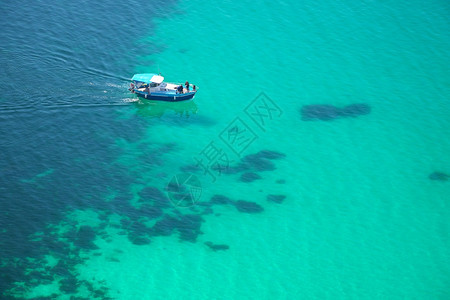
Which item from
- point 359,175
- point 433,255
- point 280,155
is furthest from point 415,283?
point 280,155

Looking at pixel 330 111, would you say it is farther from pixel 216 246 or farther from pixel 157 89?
pixel 216 246

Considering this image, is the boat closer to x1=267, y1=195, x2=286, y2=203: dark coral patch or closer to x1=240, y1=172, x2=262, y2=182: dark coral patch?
x1=240, y1=172, x2=262, y2=182: dark coral patch

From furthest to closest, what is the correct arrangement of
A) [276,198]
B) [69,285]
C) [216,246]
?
[276,198] < [216,246] < [69,285]

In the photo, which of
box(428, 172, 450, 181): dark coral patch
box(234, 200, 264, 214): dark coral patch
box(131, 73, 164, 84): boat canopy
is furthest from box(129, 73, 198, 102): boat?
box(428, 172, 450, 181): dark coral patch

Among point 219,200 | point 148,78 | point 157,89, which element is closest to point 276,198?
point 219,200

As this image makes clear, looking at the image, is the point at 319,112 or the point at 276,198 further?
the point at 319,112

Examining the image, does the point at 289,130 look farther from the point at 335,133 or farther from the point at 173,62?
the point at 173,62
